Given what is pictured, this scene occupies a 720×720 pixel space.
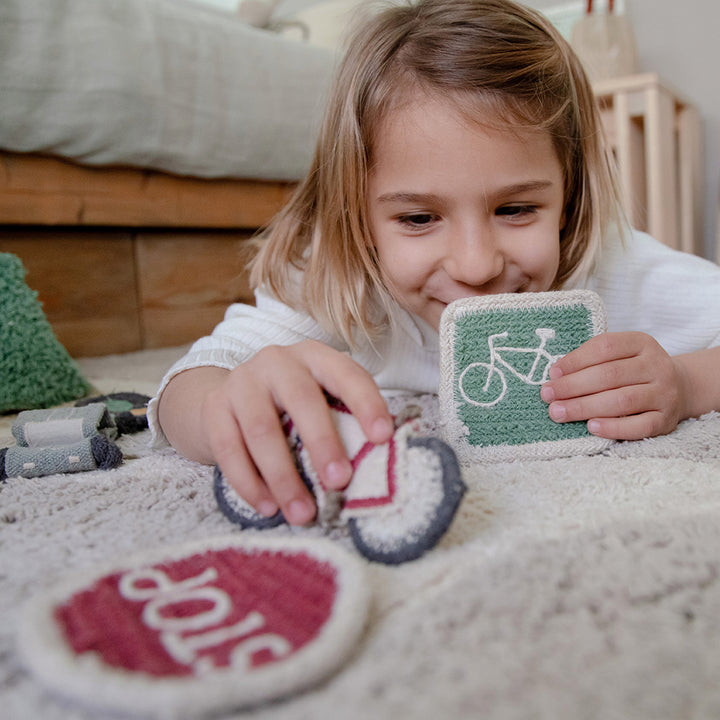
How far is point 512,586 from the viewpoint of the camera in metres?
0.35

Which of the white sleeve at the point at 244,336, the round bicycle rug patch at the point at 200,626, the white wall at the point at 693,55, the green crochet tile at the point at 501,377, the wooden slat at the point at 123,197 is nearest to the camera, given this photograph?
the round bicycle rug patch at the point at 200,626

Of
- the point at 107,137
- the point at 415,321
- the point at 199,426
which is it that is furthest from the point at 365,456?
the point at 107,137

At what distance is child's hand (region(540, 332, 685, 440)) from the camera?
616 millimetres

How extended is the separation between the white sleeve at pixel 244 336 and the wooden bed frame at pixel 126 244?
53cm

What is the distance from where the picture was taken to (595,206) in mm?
843

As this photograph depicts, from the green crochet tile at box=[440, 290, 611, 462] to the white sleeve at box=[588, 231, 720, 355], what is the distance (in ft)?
1.09

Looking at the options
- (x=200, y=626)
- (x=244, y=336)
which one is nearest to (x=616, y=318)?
(x=244, y=336)

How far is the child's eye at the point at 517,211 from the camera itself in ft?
2.37

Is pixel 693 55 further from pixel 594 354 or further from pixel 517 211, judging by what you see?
pixel 594 354

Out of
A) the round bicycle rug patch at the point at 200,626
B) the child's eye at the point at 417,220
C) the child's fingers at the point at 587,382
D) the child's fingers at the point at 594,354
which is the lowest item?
the child's fingers at the point at 587,382

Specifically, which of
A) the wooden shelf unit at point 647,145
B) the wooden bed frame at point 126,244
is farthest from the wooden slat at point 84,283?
the wooden shelf unit at point 647,145

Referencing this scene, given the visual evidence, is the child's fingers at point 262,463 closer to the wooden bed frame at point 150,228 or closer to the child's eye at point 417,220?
the child's eye at point 417,220

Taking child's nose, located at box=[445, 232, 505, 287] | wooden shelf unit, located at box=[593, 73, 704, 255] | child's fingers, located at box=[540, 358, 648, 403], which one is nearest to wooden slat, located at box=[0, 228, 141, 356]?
child's nose, located at box=[445, 232, 505, 287]

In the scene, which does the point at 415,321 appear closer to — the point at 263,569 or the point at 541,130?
the point at 541,130
